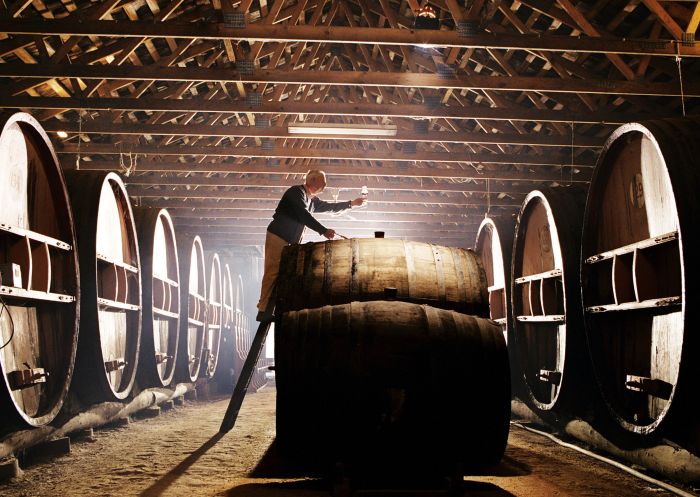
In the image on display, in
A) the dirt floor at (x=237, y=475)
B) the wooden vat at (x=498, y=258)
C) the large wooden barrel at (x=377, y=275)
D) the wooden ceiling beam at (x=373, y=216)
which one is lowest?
the dirt floor at (x=237, y=475)

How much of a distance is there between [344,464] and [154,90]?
10.9m

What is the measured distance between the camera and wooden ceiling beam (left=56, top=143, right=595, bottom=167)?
37.8ft

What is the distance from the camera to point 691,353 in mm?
3293

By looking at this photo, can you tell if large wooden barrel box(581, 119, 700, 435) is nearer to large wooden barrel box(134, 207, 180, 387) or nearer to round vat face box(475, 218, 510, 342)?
round vat face box(475, 218, 510, 342)

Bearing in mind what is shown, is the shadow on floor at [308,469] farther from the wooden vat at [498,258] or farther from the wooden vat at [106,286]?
the wooden vat at [498,258]

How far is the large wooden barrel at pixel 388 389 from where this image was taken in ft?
10.1

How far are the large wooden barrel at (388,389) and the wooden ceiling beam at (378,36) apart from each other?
16.1 feet

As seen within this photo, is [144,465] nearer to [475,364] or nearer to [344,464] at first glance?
[344,464]

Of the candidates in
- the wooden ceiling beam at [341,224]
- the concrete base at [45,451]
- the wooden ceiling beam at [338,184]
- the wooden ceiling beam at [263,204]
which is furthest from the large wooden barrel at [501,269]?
the wooden ceiling beam at [341,224]

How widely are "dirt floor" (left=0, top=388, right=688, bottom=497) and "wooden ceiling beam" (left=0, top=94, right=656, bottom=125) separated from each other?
17.2 ft

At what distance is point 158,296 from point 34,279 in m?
3.33

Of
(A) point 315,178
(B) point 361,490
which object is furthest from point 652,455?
(A) point 315,178

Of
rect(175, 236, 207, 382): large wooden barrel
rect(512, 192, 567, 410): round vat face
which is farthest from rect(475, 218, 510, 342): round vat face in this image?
rect(175, 236, 207, 382): large wooden barrel

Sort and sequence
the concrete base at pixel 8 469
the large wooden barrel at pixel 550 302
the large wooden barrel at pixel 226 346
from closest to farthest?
1. the concrete base at pixel 8 469
2. the large wooden barrel at pixel 550 302
3. the large wooden barrel at pixel 226 346
